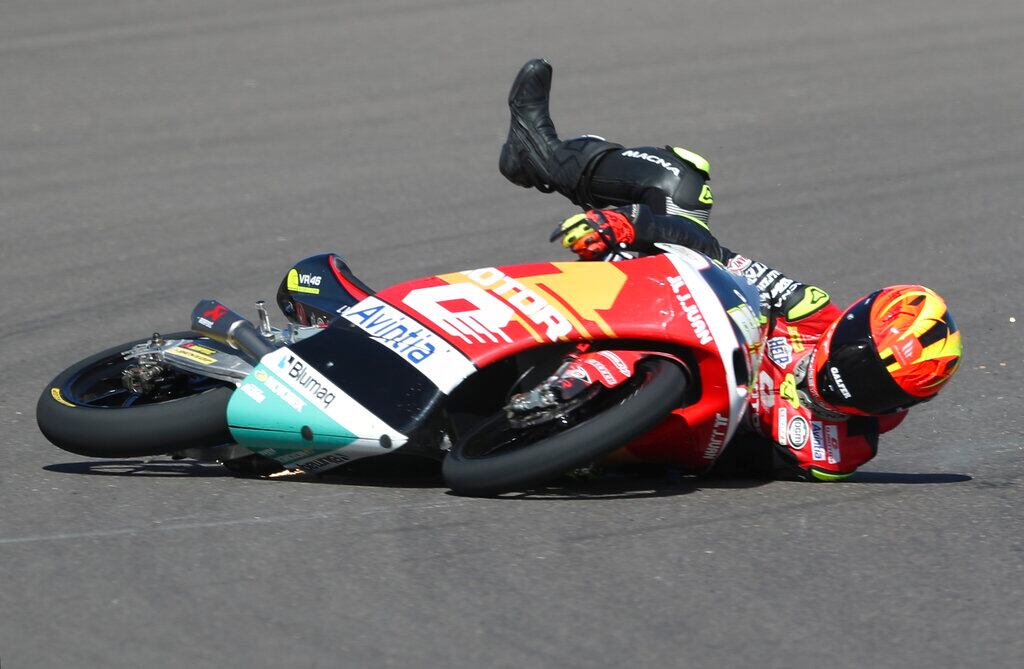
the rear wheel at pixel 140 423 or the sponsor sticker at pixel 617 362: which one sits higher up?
the sponsor sticker at pixel 617 362

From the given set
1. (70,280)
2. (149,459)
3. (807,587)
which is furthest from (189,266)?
→ (807,587)

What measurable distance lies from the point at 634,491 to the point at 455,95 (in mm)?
7235

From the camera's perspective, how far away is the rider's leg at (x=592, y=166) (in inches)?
237

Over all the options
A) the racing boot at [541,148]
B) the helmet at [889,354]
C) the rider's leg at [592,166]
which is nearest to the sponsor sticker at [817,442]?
the helmet at [889,354]

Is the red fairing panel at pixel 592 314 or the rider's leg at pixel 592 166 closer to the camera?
the red fairing panel at pixel 592 314

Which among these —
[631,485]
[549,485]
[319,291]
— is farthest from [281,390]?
[631,485]

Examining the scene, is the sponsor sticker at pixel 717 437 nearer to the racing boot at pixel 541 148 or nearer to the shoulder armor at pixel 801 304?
the shoulder armor at pixel 801 304

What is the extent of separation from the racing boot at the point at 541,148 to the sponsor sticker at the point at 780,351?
48.3 inches

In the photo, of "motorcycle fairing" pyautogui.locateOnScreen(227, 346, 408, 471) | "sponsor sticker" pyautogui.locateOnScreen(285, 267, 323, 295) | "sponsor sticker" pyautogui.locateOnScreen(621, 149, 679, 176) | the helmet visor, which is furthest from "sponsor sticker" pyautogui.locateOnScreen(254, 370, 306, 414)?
"sponsor sticker" pyautogui.locateOnScreen(621, 149, 679, 176)

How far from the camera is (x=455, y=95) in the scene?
464 inches

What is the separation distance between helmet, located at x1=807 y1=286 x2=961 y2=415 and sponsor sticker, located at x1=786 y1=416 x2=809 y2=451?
143 mm

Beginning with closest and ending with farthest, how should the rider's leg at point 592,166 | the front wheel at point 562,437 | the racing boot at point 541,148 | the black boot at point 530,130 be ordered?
the front wheel at point 562,437 → the rider's leg at point 592,166 → the racing boot at point 541,148 → the black boot at point 530,130

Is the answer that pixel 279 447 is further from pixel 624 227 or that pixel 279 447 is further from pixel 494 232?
pixel 494 232

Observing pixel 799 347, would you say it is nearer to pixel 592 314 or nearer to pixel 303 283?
pixel 592 314
